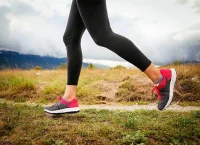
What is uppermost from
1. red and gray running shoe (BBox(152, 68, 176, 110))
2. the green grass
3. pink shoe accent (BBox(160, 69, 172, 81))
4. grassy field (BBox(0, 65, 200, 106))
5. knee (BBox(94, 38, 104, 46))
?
knee (BBox(94, 38, 104, 46))

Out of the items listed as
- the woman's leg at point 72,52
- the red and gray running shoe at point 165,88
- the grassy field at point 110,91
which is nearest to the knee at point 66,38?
the woman's leg at point 72,52

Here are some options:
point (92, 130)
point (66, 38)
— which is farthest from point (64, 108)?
point (66, 38)

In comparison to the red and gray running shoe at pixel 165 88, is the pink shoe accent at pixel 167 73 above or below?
above

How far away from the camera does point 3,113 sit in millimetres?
3164

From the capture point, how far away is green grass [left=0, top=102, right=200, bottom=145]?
83.4 inches

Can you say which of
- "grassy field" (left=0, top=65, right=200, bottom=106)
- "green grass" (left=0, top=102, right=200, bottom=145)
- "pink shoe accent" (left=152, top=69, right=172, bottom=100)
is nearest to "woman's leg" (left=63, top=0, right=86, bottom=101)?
"green grass" (left=0, top=102, right=200, bottom=145)

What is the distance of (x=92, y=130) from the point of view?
2375mm

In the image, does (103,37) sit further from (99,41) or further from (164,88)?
(164,88)

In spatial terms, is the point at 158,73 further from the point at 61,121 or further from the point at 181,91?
the point at 181,91

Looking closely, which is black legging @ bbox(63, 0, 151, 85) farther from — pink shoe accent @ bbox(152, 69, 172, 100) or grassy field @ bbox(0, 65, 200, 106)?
grassy field @ bbox(0, 65, 200, 106)

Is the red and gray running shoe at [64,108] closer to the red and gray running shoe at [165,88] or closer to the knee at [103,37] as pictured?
the knee at [103,37]

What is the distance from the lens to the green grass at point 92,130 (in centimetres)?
212

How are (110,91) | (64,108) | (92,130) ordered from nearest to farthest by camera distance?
1. (92,130)
2. (64,108)
3. (110,91)

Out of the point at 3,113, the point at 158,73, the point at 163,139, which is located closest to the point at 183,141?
the point at 163,139
